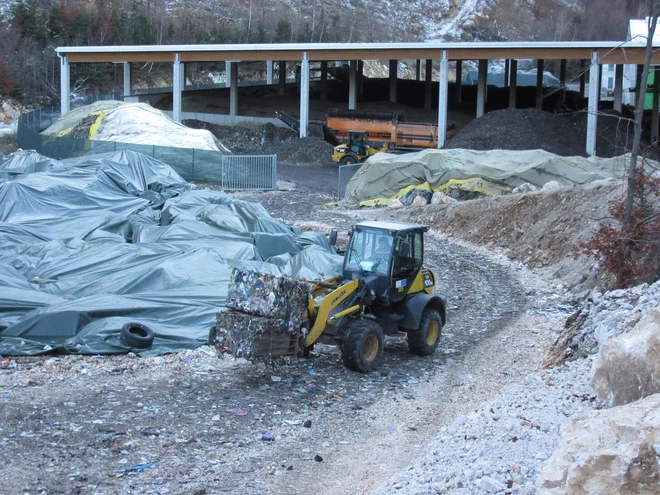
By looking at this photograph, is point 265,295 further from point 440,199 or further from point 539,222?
point 440,199

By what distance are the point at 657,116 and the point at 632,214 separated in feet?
109

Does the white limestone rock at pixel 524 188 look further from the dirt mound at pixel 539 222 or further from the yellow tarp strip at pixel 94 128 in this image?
the yellow tarp strip at pixel 94 128

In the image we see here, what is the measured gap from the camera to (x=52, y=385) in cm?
1059

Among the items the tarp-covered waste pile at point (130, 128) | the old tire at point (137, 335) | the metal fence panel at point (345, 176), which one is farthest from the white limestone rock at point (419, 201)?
the old tire at point (137, 335)

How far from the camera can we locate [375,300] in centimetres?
1221

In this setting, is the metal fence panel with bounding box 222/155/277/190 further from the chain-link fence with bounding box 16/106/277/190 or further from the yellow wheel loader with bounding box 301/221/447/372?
the yellow wheel loader with bounding box 301/221/447/372

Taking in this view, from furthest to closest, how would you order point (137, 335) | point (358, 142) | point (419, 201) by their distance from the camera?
point (358, 142) < point (419, 201) < point (137, 335)

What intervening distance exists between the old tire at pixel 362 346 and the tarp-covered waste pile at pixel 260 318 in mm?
908

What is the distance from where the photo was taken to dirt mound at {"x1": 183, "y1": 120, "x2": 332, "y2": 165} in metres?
41.8

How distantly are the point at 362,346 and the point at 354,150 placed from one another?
28852 millimetres

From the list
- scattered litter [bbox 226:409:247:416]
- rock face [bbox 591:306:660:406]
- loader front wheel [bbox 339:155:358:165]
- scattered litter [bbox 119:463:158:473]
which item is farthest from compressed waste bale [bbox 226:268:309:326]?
loader front wheel [bbox 339:155:358:165]

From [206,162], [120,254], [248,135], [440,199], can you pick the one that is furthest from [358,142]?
[120,254]

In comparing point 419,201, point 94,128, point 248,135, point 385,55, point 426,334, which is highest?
point 385,55

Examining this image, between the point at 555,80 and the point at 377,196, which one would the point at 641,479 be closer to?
the point at 377,196
